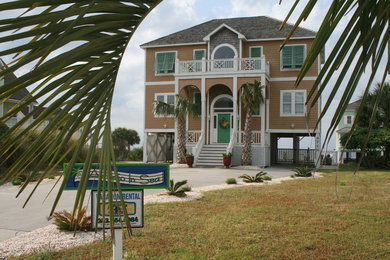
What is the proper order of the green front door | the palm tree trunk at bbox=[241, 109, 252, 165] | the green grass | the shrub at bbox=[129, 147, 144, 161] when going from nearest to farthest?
the green grass → the palm tree trunk at bbox=[241, 109, 252, 165] → the green front door → the shrub at bbox=[129, 147, 144, 161]

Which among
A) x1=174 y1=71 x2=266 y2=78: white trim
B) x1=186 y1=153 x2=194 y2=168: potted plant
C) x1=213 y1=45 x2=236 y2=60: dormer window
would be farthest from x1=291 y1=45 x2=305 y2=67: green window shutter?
x1=186 y1=153 x2=194 y2=168: potted plant

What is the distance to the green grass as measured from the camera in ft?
16.7

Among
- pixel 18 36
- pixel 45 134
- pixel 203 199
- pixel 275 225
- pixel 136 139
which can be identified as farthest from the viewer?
pixel 136 139

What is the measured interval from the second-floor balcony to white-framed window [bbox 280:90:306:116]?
1944 mm

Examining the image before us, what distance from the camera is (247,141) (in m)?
22.3

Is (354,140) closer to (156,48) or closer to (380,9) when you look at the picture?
(156,48)

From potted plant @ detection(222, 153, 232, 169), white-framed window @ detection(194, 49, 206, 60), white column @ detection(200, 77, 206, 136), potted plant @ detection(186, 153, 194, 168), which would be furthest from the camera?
white-framed window @ detection(194, 49, 206, 60)

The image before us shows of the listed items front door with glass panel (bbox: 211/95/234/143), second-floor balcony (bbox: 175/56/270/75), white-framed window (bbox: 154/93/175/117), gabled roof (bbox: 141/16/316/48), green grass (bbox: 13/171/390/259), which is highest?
gabled roof (bbox: 141/16/316/48)

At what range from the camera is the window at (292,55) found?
2434 centimetres

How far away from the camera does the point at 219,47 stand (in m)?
25.3

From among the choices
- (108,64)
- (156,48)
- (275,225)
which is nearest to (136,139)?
(156,48)

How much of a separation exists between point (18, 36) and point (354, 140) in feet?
78.1

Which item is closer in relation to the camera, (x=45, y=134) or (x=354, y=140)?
(x=45, y=134)

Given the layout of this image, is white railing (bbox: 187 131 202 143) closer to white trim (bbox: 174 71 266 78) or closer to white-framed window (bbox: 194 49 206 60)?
white trim (bbox: 174 71 266 78)
